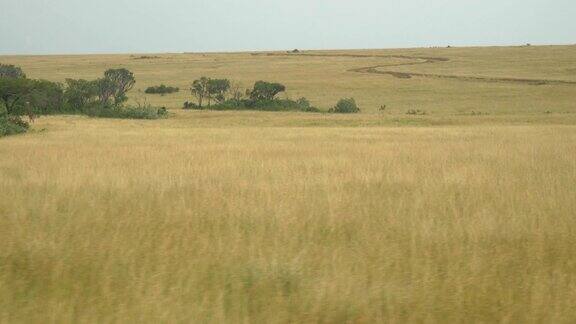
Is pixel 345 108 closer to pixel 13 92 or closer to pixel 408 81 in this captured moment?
pixel 13 92

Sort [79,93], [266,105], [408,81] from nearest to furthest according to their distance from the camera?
[79,93] < [266,105] < [408,81]

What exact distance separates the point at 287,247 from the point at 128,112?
37.5 m

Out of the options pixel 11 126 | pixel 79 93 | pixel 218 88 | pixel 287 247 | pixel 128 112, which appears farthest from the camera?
pixel 218 88

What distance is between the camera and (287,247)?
549 centimetres

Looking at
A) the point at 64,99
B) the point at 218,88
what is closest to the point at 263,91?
the point at 218,88

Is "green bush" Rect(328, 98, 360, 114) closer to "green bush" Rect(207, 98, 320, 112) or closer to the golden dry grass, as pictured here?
"green bush" Rect(207, 98, 320, 112)

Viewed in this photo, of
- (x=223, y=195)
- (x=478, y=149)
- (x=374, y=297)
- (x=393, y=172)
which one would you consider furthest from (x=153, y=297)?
(x=478, y=149)

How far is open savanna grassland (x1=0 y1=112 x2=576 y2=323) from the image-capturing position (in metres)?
4.12

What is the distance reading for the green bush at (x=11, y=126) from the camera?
26212 millimetres

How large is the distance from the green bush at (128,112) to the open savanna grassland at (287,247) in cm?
2940

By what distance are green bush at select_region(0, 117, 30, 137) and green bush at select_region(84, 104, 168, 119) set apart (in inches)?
457

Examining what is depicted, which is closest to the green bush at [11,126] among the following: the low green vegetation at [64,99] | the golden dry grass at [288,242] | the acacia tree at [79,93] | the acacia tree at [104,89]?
the low green vegetation at [64,99]

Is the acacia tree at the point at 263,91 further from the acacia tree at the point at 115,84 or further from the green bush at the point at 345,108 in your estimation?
the acacia tree at the point at 115,84

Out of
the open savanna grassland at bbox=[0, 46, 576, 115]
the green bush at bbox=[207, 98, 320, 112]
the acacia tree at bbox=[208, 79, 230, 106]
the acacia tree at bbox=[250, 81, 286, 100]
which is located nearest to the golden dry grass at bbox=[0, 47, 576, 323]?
the green bush at bbox=[207, 98, 320, 112]
